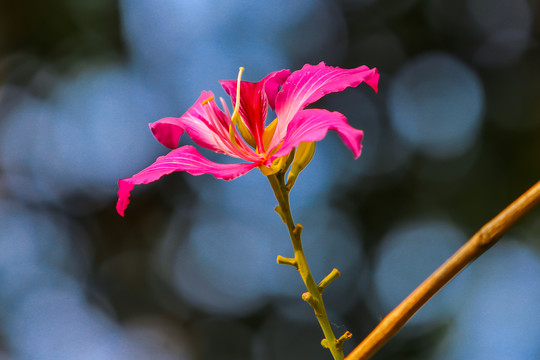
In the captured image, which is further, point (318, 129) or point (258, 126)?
point (258, 126)

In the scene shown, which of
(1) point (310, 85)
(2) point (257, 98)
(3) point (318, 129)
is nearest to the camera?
(3) point (318, 129)

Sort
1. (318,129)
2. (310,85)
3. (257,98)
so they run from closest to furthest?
(318,129) < (310,85) < (257,98)

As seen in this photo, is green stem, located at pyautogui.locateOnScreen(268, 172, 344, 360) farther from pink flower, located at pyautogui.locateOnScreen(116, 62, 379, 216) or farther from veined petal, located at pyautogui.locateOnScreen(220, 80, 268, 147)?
veined petal, located at pyautogui.locateOnScreen(220, 80, 268, 147)

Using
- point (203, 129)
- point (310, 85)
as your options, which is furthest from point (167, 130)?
point (310, 85)

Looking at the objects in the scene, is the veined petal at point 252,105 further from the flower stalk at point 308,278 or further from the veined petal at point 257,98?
the flower stalk at point 308,278

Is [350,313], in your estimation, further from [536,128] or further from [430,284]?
[430,284]

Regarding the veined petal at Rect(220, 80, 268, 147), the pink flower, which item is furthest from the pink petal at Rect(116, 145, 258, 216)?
the veined petal at Rect(220, 80, 268, 147)

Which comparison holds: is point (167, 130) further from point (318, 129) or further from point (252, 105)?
point (318, 129)

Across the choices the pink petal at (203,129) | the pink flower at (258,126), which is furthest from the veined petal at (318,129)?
the pink petal at (203,129)
